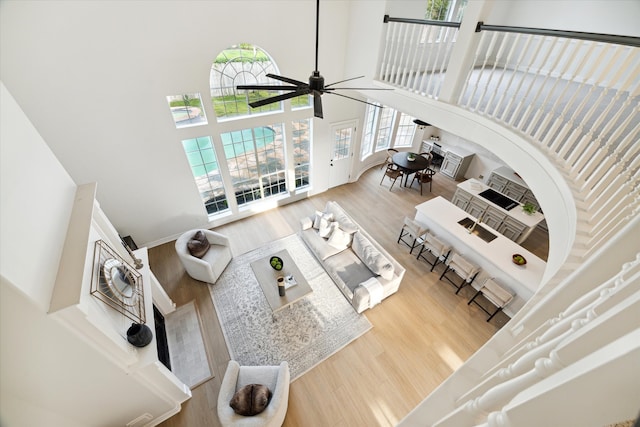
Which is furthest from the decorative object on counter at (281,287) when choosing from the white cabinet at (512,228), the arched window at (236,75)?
the white cabinet at (512,228)

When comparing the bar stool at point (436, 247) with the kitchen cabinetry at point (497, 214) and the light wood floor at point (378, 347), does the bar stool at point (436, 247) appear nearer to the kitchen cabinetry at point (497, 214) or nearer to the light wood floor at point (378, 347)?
the light wood floor at point (378, 347)

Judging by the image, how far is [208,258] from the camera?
505cm

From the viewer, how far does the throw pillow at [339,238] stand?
536 cm

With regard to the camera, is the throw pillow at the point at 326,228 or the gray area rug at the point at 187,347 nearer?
the gray area rug at the point at 187,347

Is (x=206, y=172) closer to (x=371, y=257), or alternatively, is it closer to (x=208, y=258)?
(x=208, y=258)

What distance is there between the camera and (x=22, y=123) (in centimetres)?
235

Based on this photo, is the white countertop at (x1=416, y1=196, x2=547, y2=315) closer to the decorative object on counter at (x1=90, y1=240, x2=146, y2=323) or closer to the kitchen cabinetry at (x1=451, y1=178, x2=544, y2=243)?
the kitchen cabinetry at (x1=451, y1=178, x2=544, y2=243)

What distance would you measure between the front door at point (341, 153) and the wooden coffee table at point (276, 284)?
3.34 metres

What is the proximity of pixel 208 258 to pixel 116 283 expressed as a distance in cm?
207

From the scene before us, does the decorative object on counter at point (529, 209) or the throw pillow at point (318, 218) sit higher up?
the decorative object on counter at point (529, 209)

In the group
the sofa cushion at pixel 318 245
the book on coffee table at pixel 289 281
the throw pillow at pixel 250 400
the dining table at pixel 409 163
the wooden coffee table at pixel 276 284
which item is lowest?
the sofa cushion at pixel 318 245

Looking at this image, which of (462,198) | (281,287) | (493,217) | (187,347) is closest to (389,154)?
(462,198)

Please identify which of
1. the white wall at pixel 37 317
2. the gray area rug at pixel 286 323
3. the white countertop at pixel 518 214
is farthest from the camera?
the white countertop at pixel 518 214

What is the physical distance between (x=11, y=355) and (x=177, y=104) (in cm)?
419
